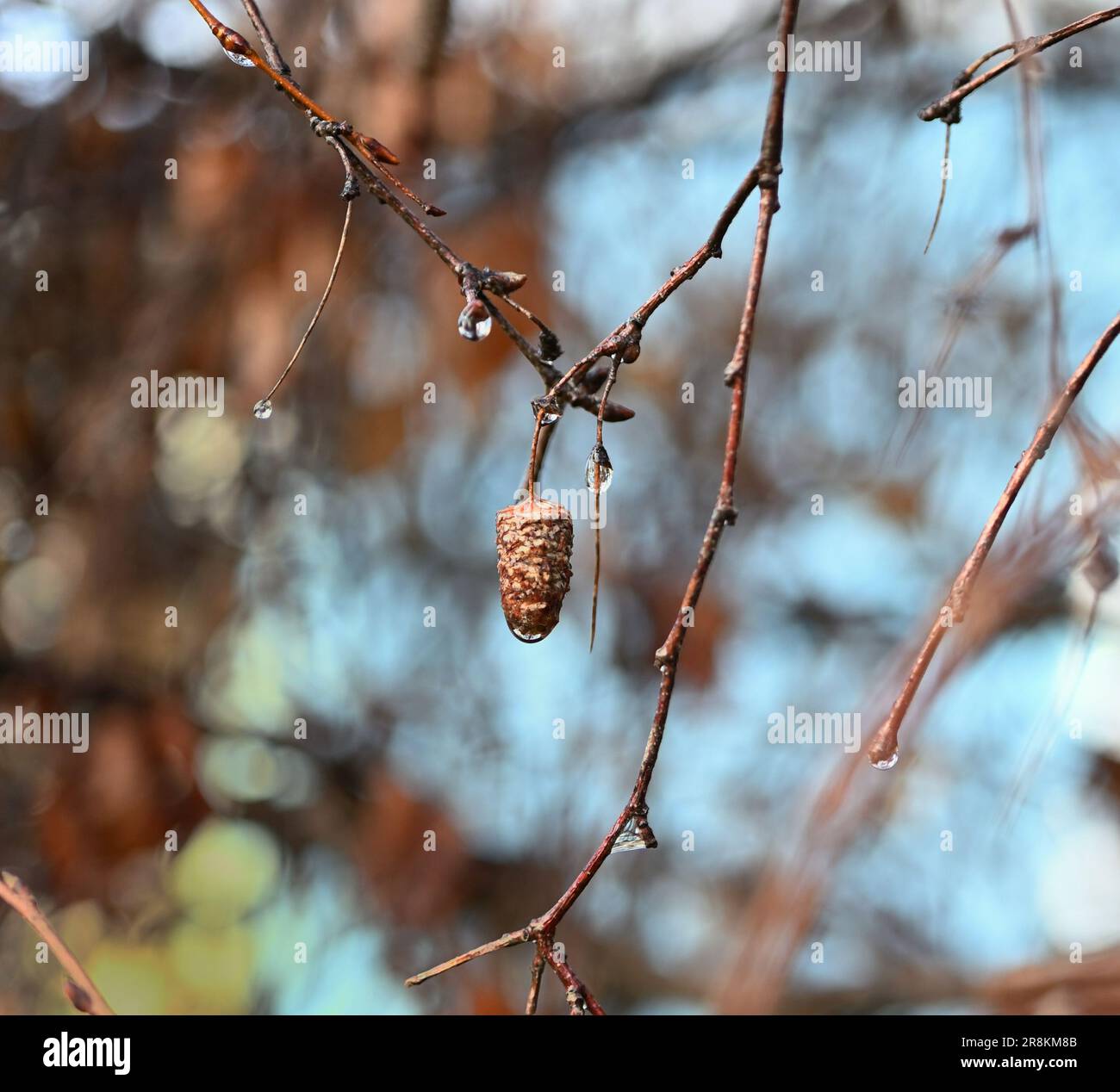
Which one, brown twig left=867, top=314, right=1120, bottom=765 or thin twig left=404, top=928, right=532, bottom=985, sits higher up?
brown twig left=867, top=314, right=1120, bottom=765

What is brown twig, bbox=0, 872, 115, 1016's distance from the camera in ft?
1.46

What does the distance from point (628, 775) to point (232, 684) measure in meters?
0.59

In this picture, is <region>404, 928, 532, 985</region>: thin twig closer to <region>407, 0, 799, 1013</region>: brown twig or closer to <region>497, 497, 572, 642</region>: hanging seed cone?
<region>407, 0, 799, 1013</region>: brown twig

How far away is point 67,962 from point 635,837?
231mm

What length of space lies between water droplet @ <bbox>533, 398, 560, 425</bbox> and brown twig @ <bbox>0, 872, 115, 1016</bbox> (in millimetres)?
277

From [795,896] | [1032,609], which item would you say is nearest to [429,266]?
[1032,609]

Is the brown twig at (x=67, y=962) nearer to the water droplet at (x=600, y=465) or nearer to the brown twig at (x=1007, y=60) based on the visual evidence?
the water droplet at (x=600, y=465)

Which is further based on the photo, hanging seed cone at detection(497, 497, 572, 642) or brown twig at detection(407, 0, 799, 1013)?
hanging seed cone at detection(497, 497, 572, 642)

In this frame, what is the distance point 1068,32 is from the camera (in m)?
0.45

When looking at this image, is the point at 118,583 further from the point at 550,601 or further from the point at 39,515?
the point at 550,601

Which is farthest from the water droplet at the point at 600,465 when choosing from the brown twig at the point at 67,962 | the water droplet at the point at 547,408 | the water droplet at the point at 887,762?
the brown twig at the point at 67,962

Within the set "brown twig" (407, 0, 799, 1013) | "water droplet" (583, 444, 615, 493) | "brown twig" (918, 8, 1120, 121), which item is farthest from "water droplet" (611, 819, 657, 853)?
"brown twig" (918, 8, 1120, 121)

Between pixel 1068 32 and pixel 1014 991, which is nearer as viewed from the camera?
pixel 1068 32

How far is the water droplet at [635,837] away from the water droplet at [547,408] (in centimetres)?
16
